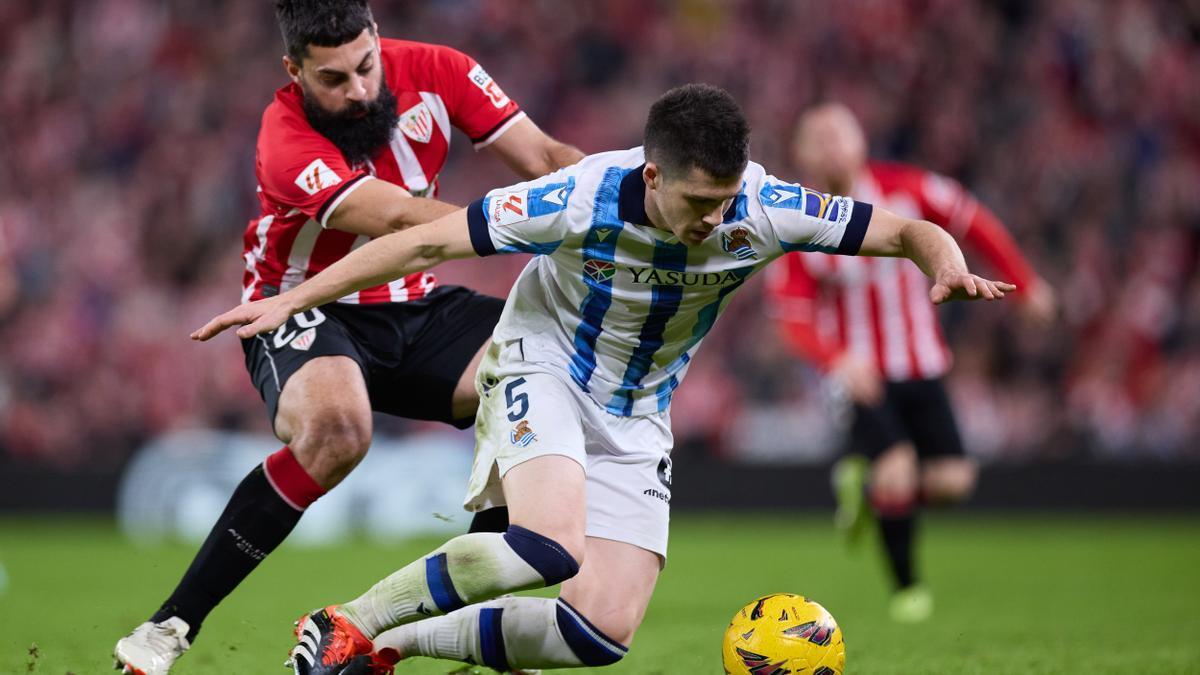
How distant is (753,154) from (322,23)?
32.7ft

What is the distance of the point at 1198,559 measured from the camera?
1030cm

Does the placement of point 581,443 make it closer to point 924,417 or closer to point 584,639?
point 584,639

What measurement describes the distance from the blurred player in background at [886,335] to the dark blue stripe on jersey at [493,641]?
368cm

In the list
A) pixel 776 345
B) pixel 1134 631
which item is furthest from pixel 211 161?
pixel 1134 631

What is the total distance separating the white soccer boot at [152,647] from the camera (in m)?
4.57

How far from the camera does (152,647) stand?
4.62m

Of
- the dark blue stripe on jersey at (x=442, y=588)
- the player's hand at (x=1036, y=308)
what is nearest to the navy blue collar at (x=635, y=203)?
the dark blue stripe on jersey at (x=442, y=588)

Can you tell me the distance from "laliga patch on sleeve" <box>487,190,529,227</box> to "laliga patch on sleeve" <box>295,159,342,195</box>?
77cm

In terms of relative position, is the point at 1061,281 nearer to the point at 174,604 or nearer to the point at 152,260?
the point at 152,260

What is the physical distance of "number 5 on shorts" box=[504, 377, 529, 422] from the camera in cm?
443

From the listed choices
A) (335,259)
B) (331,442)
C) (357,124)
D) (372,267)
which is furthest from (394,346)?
(372,267)

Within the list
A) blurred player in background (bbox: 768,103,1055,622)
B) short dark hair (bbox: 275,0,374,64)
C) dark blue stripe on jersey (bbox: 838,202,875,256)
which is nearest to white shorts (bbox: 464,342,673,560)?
dark blue stripe on jersey (bbox: 838,202,875,256)

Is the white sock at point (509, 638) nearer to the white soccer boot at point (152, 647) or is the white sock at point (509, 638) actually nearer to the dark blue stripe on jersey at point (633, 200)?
the white soccer boot at point (152, 647)

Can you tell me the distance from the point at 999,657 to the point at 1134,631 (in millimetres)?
1359
